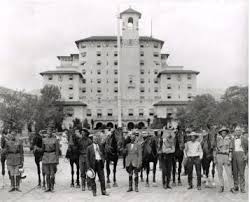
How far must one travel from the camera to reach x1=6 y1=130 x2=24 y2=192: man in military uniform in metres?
13.2

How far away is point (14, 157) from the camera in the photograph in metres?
13.3

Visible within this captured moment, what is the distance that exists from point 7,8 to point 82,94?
9736 cm

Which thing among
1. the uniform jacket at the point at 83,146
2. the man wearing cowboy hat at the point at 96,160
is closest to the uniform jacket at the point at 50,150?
the uniform jacket at the point at 83,146

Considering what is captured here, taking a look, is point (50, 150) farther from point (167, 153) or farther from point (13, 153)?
point (167, 153)

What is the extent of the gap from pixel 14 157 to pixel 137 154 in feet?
11.6

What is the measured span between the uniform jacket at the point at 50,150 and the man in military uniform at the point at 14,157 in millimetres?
881

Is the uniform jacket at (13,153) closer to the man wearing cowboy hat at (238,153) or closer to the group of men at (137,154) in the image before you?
the group of men at (137,154)

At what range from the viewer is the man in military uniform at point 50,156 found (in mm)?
12828

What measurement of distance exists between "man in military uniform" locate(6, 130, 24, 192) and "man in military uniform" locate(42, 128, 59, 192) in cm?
88

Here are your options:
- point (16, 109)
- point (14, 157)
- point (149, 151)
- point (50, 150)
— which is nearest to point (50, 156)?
point (50, 150)

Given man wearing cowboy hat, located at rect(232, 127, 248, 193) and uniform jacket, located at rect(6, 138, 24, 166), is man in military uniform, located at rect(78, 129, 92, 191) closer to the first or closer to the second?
uniform jacket, located at rect(6, 138, 24, 166)

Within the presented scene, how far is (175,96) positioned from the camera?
10800 cm

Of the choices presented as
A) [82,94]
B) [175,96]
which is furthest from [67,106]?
[175,96]

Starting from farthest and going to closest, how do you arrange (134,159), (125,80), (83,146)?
(125,80) → (83,146) → (134,159)
